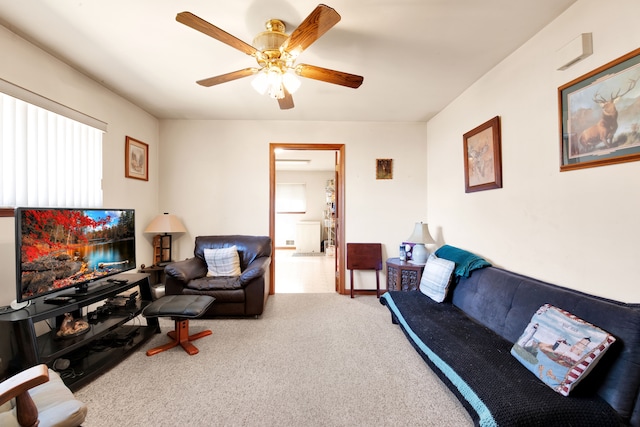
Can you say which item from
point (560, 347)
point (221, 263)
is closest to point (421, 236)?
point (560, 347)

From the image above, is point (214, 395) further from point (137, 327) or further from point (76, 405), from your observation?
point (137, 327)

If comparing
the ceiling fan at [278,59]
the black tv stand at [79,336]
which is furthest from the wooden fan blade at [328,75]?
the black tv stand at [79,336]

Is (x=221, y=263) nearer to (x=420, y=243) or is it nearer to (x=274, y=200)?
(x=274, y=200)

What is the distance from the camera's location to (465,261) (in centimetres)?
239

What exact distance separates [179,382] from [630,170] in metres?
3.00

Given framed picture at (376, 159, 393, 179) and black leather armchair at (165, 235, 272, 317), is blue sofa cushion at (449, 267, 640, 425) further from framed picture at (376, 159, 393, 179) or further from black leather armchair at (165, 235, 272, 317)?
black leather armchair at (165, 235, 272, 317)

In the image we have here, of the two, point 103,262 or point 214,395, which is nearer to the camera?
point 214,395

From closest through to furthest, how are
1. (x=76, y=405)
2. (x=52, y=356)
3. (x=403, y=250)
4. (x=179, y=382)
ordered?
1. (x=76, y=405)
2. (x=52, y=356)
3. (x=179, y=382)
4. (x=403, y=250)

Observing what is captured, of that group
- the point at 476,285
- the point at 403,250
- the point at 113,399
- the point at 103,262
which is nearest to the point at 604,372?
the point at 476,285

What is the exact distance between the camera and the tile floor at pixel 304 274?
395 centimetres

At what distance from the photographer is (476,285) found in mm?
2143

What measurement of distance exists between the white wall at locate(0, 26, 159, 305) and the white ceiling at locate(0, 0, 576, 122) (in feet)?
0.35

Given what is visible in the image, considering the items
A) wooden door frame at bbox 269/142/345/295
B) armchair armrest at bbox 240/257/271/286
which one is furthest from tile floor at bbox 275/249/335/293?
armchair armrest at bbox 240/257/271/286

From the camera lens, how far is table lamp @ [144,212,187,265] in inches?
126
